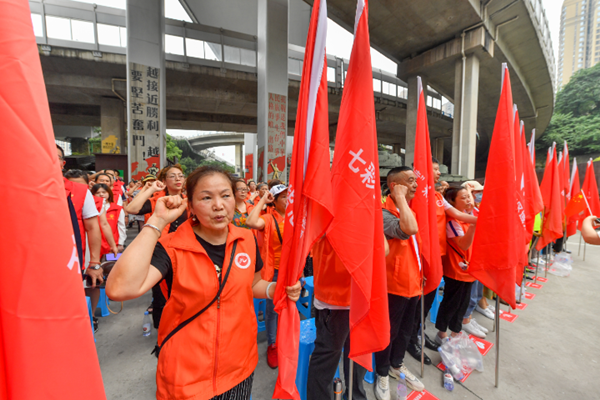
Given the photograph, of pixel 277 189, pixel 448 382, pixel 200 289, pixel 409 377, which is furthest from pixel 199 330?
pixel 448 382

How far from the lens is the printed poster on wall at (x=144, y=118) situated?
29.4 feet

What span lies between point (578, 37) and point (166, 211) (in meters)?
102

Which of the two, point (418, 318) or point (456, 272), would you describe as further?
point (456, 272)

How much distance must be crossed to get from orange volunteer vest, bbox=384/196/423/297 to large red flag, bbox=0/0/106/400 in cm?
212

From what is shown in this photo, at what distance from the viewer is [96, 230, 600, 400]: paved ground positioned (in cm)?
237

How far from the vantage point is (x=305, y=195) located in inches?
60.6

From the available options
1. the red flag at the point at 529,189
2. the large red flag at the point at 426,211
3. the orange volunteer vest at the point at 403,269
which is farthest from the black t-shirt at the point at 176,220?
the red flag at the point at 529,189

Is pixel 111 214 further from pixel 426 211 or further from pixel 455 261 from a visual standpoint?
pixel 455 261

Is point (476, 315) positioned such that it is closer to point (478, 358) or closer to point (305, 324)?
point (478, 358)

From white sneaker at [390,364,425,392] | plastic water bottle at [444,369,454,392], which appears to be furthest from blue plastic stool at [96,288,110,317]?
plastic water bottle at [444,369,454,392]

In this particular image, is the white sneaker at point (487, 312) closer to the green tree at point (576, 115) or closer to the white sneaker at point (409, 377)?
the white sneaker at point (409, 377)

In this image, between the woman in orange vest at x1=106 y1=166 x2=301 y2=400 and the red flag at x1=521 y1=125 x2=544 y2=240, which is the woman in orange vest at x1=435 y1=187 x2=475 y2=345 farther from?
the woman in orange vest at x1=106 y1=166 x2=301 y2=400

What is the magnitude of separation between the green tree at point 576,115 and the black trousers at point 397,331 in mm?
29848

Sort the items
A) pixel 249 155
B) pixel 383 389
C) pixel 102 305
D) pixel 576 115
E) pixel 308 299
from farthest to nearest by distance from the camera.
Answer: pixel 576 115
pixel 249 155
pixel 102 305
pixel 308 299
pixel 383 389
